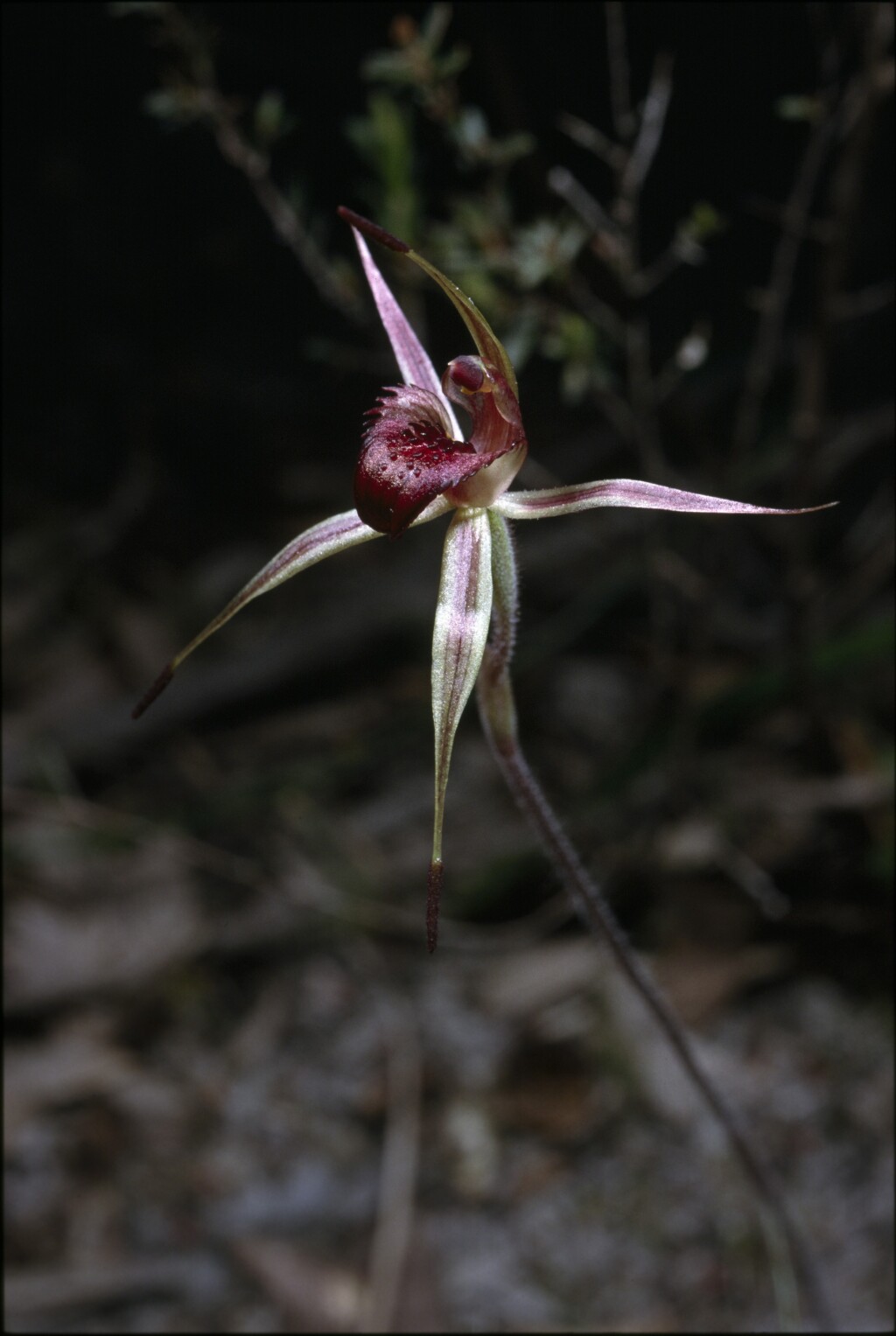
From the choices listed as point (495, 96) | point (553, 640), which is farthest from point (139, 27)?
point (553, 640)

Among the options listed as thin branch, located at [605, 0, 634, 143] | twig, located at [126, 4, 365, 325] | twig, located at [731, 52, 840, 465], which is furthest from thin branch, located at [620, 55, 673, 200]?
twig, located at [126, 4, 365, 325]

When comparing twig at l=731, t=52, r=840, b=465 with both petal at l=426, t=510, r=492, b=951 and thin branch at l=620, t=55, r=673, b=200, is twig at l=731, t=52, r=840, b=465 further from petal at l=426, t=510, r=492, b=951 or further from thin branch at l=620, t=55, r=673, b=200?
petal at l=426, t=510, r=492, b=951

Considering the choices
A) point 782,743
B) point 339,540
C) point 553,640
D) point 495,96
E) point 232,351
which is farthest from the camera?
point 232,351

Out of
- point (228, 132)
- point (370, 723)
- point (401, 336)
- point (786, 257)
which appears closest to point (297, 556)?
point (401, 336)

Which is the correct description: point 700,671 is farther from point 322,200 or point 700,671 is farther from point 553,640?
point 322,200

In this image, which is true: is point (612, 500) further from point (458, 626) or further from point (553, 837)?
point (553, 837)

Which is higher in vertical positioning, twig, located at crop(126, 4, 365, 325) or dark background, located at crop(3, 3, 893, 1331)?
twig, located at crop(126, 4, 365, 325)

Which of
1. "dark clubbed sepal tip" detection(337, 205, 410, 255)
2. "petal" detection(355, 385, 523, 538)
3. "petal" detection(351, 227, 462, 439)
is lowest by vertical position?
"petal" detection(355, 385, 523, 538)

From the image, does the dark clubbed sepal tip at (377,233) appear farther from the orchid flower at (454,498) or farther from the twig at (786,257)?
the twig at (786,257)
